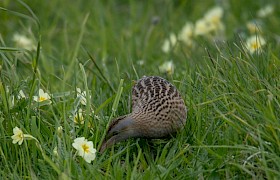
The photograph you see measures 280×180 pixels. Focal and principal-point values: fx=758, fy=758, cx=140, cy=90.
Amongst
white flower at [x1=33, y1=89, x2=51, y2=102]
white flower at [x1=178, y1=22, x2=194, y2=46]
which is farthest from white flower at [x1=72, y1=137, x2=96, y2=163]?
white flower at [x1=178, y1=22, x2=194, y2=46]

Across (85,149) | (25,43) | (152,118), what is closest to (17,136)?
(85,149)

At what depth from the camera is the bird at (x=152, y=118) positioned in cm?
461

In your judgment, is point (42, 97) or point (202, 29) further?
point (202, 29)

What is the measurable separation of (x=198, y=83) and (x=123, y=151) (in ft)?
3.15

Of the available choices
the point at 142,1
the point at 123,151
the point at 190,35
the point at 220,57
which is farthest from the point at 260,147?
the point at 142,1

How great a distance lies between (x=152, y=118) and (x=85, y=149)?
64cm

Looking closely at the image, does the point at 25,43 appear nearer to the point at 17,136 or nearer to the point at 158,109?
the point at 158,109

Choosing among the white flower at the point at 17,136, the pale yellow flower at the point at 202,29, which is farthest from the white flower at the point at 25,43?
the white flower at the point at 17,136

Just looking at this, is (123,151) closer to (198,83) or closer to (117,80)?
(198,83)

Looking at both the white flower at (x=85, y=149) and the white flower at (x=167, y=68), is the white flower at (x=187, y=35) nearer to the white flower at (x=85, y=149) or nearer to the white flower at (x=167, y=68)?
the white flower at (x=167, y=68)

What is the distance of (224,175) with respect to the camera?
4223 mm

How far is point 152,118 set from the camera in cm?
479

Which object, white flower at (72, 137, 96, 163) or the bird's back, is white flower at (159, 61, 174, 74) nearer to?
the bird's back

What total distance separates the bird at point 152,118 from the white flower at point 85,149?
0.76ft
